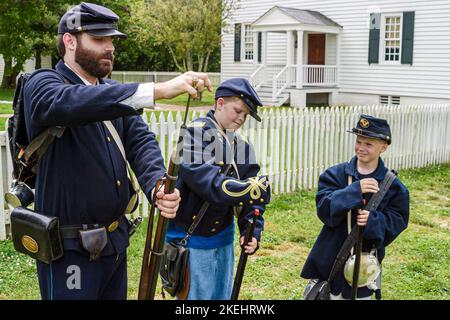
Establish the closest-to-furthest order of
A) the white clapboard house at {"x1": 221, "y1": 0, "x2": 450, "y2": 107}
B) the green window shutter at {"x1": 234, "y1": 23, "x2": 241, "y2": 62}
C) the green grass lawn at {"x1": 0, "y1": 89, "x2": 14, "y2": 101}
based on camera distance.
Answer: the white clapboard house at {"x1": 221, "y1": 0, "x2": 450, "y2": 107} → the green grass lawn at {"x1": 0, "y1": 89, "x2": 14, "y2": 101} → the green window shutter at {"x1": 234, "y1": 23, "x2": 241, "y2": 62}

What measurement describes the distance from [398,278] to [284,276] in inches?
47.5

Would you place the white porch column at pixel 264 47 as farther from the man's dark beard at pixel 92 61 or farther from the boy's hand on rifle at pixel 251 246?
the man's dark beard at pixel 92 61

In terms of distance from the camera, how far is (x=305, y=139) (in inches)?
386

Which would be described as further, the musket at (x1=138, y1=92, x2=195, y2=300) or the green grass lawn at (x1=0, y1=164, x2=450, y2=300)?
the green grass lawn at (x1=0, y1=164, x2=450, y2=300)

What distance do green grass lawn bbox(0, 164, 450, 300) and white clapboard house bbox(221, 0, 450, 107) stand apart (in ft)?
41.8

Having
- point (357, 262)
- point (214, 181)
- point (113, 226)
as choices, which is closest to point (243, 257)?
point (214, 181)

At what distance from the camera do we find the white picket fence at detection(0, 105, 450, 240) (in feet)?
29.6

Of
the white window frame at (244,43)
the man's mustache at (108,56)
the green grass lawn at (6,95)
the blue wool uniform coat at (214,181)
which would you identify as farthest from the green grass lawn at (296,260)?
the green grass lawn at (6,95)

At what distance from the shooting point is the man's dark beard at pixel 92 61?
287cm

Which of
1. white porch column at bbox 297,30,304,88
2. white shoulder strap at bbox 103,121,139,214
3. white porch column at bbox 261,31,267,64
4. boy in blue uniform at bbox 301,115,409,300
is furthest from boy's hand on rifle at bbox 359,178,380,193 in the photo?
white porch column at bbox 261,31,267,64

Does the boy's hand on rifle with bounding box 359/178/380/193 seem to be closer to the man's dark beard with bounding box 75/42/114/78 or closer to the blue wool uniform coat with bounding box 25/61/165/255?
the blue wool uniform coat with bounding box 25/61/165/255

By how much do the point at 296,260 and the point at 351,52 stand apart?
59.6 ft

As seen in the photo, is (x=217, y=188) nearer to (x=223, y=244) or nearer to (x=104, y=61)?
(x=223, y=244)

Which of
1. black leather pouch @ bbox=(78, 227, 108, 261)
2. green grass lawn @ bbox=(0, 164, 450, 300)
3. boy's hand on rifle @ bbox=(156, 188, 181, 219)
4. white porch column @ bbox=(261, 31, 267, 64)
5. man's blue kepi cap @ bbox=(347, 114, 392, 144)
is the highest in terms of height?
white porch column @ bbox=(261, 31, 267, 64)
